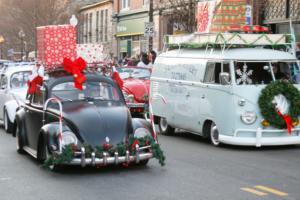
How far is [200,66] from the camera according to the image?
13531 millimetres

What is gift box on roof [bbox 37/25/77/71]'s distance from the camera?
522 inches

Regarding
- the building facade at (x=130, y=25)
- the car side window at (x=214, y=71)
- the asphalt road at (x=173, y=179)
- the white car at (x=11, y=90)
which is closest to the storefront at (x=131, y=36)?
the building facade at (x=130, y=25)

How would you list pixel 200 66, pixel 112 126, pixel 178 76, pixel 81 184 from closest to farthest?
1. pixel 81 184
2. pixel 112 126
3. pixel 200 66
4. pixel 178 76

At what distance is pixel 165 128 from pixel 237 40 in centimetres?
348

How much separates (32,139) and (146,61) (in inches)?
563

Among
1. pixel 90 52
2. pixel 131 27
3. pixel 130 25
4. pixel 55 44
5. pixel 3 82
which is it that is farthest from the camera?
pixel 130 25

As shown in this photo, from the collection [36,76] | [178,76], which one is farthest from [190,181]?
[178,76]

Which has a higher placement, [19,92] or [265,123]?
[19,92]

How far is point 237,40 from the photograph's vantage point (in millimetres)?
12891

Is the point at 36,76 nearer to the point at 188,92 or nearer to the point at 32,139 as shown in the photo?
the point at 32,139

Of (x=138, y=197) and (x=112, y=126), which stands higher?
(x=112, y=126)

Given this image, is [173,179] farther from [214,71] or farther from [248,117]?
[214,71]

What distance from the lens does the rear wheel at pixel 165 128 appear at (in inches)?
602

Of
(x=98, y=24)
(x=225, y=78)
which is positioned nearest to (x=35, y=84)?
(x=225, y=78)
